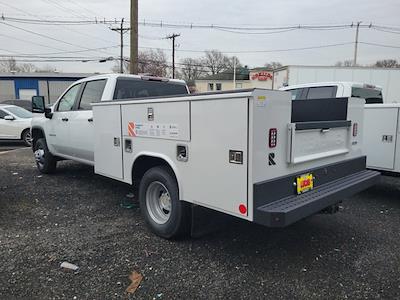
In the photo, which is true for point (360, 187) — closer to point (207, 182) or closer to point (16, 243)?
point (207, 182)

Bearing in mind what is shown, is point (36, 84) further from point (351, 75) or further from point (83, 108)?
point (83, 108)

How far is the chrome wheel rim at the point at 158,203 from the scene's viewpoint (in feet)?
13.9

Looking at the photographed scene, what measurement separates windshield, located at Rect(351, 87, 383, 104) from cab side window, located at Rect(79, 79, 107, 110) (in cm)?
481

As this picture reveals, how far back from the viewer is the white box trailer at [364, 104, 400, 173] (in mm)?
5398

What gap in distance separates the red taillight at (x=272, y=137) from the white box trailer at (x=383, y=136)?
3.32 m

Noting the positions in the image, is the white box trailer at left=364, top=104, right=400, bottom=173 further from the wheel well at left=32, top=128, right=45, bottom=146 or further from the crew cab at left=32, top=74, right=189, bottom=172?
the wheel well at left=32, top=128, right=45, bottom=146

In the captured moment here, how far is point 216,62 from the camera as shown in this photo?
7631cm

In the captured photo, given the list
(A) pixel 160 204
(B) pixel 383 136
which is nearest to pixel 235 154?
(A) pixel 160 204

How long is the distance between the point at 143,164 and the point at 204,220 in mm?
1211

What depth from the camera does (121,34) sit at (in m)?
44.2

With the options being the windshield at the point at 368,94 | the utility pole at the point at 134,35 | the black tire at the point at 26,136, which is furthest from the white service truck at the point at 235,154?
the utility pole at the point at 134,35

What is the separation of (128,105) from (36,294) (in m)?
2.34

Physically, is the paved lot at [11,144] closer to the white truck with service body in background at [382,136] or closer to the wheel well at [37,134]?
the wheel well at [37,134]

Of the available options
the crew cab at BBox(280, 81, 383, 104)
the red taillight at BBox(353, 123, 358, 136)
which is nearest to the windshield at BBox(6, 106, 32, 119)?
the crew cab at BBox(280, 81, 383, 104)
